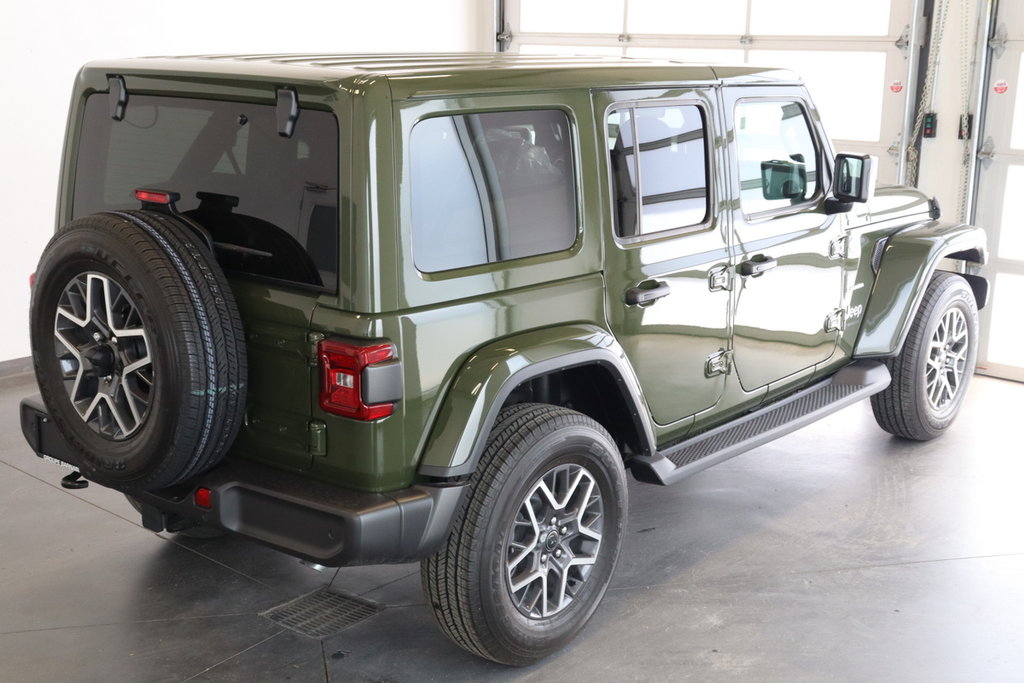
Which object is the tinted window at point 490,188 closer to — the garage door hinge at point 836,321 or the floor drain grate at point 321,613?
the floor drain grate at point 321,613

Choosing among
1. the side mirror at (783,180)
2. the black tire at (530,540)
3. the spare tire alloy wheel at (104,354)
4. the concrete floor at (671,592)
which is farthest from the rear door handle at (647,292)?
the spare tire alloy wheel at (104,354)

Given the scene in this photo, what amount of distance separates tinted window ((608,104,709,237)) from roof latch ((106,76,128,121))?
152cm

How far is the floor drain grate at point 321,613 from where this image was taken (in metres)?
3.67

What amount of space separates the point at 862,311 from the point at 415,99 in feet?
8.96

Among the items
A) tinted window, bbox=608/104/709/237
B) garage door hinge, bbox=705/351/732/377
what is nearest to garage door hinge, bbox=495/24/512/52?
tinted window, bbox=608/104/709/237

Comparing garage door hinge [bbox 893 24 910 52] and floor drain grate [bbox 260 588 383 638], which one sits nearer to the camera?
floor drain grate [bbox 260 588 383 638]

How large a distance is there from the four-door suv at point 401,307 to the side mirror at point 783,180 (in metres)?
0.34

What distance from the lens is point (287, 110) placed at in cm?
294

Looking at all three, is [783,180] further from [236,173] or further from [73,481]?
[73,481]

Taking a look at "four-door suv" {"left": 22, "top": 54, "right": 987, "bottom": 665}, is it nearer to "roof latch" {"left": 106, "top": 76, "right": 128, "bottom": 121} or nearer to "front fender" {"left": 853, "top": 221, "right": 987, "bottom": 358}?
"roof latch" {"left": 106, "top": 76, "right": 128, "bottom": 121}

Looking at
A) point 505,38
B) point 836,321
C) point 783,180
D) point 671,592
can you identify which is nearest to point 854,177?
point 783,180

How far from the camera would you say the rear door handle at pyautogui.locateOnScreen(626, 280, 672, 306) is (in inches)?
142

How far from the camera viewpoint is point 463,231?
123 inches

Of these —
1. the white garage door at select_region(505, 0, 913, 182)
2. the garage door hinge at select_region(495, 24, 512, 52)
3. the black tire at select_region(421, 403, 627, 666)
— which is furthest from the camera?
the garage door hinge at select_region(495, 24, 512, 52)
